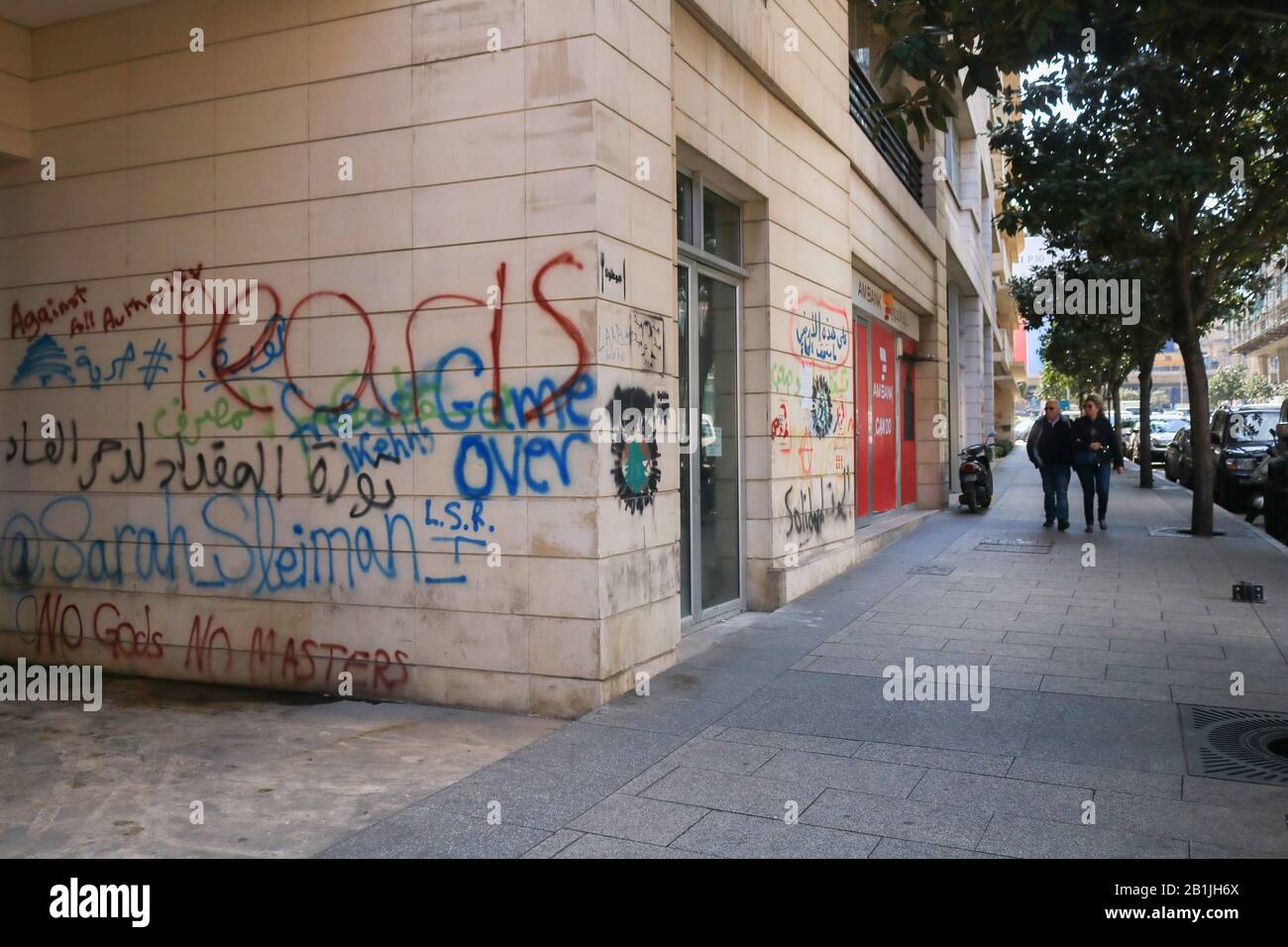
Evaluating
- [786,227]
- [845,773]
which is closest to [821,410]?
[786,227]

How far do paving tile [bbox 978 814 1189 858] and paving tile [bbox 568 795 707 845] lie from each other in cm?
121

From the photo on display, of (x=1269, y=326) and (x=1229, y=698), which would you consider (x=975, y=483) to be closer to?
(x=1229, y=698)

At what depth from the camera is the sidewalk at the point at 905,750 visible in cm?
434

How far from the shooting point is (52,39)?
7695mm

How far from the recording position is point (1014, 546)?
44.6ft

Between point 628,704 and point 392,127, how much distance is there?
12.4 feet

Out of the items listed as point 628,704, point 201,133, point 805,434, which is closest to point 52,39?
point 201,133

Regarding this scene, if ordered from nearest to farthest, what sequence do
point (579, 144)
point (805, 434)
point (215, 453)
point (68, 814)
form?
point (68, 814)
point (579, 144)
point (215, 453)
point (805, 434)

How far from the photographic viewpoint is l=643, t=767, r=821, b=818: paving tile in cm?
470

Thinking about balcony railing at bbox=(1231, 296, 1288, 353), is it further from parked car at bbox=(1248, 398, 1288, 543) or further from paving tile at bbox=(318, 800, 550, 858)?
paving tile at bbox=(318, 800, 550, 858)

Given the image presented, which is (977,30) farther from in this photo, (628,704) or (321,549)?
(321,549)

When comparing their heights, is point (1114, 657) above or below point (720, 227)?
below

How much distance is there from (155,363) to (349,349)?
5.33ft

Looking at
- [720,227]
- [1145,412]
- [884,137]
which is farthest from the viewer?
[1145,412]
